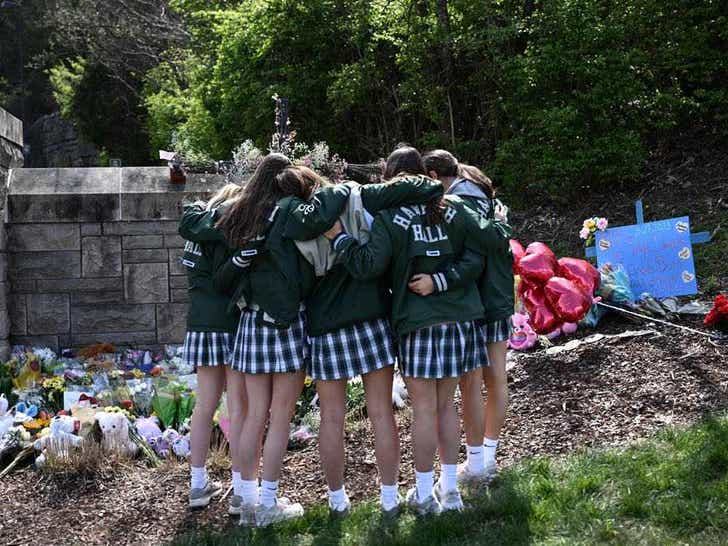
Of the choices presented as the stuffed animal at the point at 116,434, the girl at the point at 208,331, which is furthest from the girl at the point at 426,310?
the stuffed animal at the point at 116,434

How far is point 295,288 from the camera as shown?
3.85 m

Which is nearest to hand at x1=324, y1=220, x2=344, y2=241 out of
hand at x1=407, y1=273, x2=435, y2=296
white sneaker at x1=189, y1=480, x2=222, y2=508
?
hand at x1=407, y1=273, x2=435, y2=296

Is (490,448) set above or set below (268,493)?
above

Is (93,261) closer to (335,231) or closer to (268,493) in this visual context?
(268,493)

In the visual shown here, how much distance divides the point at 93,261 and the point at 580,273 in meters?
3.78

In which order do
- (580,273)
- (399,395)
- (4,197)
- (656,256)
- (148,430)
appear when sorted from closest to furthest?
(148,430) → (399,395) → (580,273) → (656,256) → (4,197)

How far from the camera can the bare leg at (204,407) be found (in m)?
4.34

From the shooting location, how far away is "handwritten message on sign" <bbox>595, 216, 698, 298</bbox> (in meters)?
6.45

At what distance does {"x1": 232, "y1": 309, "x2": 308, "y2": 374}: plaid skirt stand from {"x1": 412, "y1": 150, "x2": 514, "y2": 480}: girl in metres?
0.77

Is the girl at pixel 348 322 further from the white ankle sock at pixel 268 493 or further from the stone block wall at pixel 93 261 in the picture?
the stone block wall at pixel 93 261

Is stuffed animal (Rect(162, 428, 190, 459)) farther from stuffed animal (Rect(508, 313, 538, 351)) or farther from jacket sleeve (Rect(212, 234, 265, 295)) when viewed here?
stuffed animal (Rect(508, 313, 538, 351))

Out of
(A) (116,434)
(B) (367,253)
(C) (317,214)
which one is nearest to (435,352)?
(B) (367,253)

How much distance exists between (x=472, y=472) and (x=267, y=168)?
170 cm

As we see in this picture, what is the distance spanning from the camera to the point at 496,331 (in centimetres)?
419
